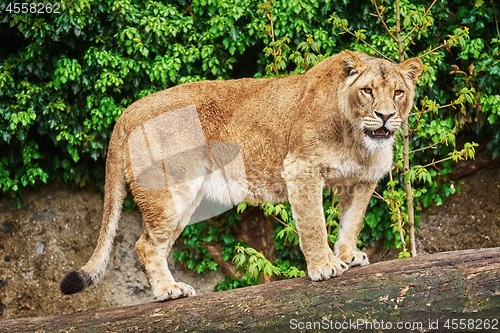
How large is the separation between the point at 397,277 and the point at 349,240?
73 cm

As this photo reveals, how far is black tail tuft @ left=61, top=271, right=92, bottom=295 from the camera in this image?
4.10 metres

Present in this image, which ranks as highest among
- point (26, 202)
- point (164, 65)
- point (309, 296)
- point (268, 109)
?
point (164, 65)

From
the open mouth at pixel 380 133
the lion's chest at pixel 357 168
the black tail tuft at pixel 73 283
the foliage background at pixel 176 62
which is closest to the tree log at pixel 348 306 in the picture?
the black tail tuft at pixel 73 283

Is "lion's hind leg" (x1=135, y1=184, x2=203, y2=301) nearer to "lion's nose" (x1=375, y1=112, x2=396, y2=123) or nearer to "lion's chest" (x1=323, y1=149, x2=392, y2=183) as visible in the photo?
"lion's chest" (x1=323, y1=149, x2=392, y2=183)

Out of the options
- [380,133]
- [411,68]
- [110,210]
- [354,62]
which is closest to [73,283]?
[110,210]

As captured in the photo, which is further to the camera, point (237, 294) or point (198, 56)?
point (198, 56)

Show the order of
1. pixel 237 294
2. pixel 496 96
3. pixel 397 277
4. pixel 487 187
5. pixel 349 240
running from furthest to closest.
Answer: pixel 487 187 → pixel 496 96 → pixel 349 240 → pixel 237 294 → pixel 397 277

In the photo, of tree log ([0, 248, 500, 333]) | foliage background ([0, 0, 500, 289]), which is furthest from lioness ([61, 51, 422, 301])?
foliage background ([0, 0, 500, 289])

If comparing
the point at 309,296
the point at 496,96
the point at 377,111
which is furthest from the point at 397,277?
the point at 496,96

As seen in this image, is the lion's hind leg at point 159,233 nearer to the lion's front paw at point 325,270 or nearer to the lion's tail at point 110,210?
the lion's tail at point 110,210

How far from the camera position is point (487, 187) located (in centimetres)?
640

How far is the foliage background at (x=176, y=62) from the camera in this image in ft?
20.0

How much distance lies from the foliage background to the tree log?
2330 millimetres

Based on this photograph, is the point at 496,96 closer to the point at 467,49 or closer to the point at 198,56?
the point at 467,49
